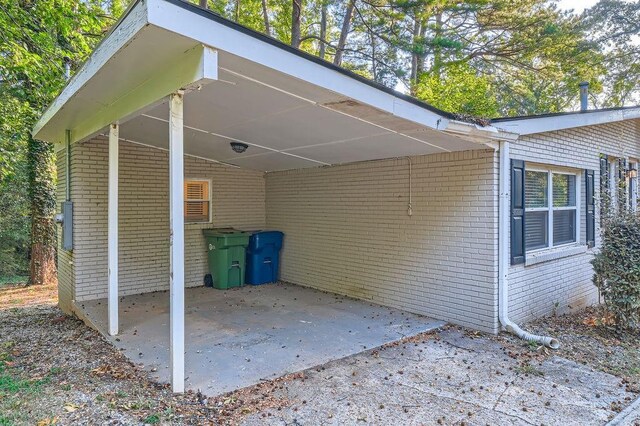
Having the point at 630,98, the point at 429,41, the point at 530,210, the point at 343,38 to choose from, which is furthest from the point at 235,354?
the point at 630,98

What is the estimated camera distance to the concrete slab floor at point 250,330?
12.3 feet

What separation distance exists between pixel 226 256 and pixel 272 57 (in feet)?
16.6

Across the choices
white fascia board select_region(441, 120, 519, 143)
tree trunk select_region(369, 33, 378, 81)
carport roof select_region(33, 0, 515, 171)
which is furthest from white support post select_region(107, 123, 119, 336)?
tree trunk select_region(369, 33, 378, 81)

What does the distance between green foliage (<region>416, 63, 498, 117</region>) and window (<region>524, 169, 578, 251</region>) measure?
501cm

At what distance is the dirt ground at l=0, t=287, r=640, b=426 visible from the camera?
2.92m

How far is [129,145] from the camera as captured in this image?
6.87 m

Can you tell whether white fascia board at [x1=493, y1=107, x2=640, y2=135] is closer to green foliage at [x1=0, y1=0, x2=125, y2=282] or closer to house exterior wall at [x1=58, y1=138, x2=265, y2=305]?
house exterior wall at [x1=58, y1=138, x2=265, y2=305]

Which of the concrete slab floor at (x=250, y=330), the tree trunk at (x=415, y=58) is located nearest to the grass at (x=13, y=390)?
the concrete slab floor at (x=250, y=330)

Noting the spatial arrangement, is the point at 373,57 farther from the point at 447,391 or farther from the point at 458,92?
the point at 447,391

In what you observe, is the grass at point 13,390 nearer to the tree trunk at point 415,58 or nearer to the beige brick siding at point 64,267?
the beige brick siding at point 64,267

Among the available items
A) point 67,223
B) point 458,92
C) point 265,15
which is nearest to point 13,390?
point 67,223

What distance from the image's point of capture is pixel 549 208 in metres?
5.82

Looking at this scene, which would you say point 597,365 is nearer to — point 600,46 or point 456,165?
point 456,165

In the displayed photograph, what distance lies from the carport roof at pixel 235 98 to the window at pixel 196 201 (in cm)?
152
